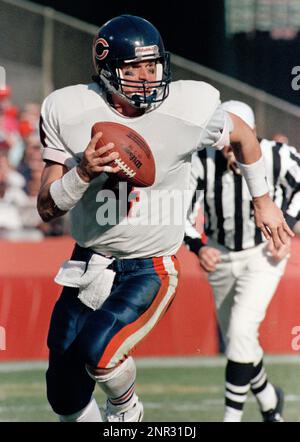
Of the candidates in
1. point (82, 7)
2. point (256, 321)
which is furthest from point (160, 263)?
point (82, 7)

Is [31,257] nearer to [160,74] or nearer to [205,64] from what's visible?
[205,64]

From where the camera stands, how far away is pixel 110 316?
3.46m

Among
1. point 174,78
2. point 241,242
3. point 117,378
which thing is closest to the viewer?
point 117,378

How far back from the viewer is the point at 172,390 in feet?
18.8

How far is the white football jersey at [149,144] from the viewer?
3.60m

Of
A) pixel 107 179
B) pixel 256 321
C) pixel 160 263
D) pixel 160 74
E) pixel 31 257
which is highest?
pixel 160 74

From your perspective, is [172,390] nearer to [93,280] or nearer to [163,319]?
[163,319]

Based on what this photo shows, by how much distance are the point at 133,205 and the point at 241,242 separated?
1558mm

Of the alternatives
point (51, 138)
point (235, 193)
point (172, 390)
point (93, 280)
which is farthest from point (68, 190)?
point (172, 390)

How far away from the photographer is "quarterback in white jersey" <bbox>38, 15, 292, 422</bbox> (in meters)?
3.57

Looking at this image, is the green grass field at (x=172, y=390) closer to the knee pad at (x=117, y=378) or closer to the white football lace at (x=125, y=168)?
the knee pad at (x=117, y=378)

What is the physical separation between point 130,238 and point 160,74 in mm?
537

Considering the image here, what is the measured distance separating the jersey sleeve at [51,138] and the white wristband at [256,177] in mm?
631

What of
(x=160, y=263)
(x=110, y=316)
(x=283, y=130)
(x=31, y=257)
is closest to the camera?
(x=110, y=316)
